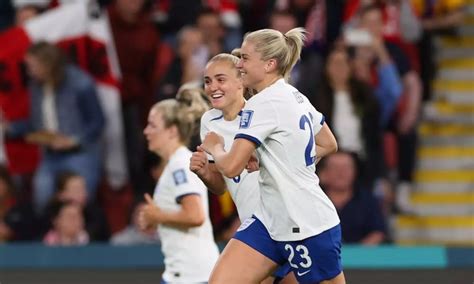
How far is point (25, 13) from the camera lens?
41.2ft

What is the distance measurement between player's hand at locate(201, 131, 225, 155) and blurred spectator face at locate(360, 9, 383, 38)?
571 centimetres

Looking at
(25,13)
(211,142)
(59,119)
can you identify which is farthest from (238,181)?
(25,13)

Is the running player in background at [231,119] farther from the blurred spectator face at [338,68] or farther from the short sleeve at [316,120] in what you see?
the blurred spectator face at [338,68]

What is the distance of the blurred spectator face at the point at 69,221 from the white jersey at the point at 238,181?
4.09 metres

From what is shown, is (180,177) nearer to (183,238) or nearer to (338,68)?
(183,238)

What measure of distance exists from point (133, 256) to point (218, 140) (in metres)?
4.68

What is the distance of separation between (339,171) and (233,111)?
3.89 metres

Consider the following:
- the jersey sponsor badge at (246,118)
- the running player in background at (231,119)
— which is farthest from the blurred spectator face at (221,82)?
the jersey sponsor badge at (246,118)

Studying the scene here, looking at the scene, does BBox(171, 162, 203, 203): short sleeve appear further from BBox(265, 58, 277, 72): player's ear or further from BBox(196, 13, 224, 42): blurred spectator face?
BBox(196, 13, 224, 42): blurred spectator face

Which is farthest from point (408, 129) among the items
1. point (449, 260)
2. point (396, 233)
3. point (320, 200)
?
point (320, 200)

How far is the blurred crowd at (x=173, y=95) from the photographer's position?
11.8 m

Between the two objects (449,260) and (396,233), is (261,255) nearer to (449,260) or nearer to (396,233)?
(449,260)

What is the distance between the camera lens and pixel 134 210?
12133mm

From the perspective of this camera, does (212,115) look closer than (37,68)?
Yes
